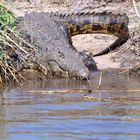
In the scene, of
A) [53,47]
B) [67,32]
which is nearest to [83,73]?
[53,47]

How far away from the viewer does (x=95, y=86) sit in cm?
713

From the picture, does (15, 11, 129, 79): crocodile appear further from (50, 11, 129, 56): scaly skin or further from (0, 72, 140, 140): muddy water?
(0, 72, 140, 140): muddy water

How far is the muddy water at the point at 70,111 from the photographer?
4.54 metres

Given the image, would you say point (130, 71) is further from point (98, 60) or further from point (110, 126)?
point (110, 126)

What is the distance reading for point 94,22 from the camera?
32.0ft

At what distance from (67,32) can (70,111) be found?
410cm

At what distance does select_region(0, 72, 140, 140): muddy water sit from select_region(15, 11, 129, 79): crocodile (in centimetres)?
58

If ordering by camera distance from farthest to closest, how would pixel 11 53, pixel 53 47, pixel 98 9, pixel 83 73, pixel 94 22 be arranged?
pixel 98 9 → pixel 94 22 → pixel 53 47 → pixel 83 73 → pixel 11 53

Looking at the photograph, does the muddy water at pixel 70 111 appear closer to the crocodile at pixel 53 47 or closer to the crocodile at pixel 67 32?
the crocodile at pixel 53 47

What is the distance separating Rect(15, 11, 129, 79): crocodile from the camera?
8.01 m

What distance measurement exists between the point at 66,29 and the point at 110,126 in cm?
490

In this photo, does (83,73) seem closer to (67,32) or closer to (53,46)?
(53,46)

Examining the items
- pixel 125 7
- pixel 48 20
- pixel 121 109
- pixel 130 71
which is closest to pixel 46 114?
pixel 121 109

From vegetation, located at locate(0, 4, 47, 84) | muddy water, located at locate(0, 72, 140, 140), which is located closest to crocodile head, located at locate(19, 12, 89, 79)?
vegetation, located at locate(0, 4, 47, 84)
